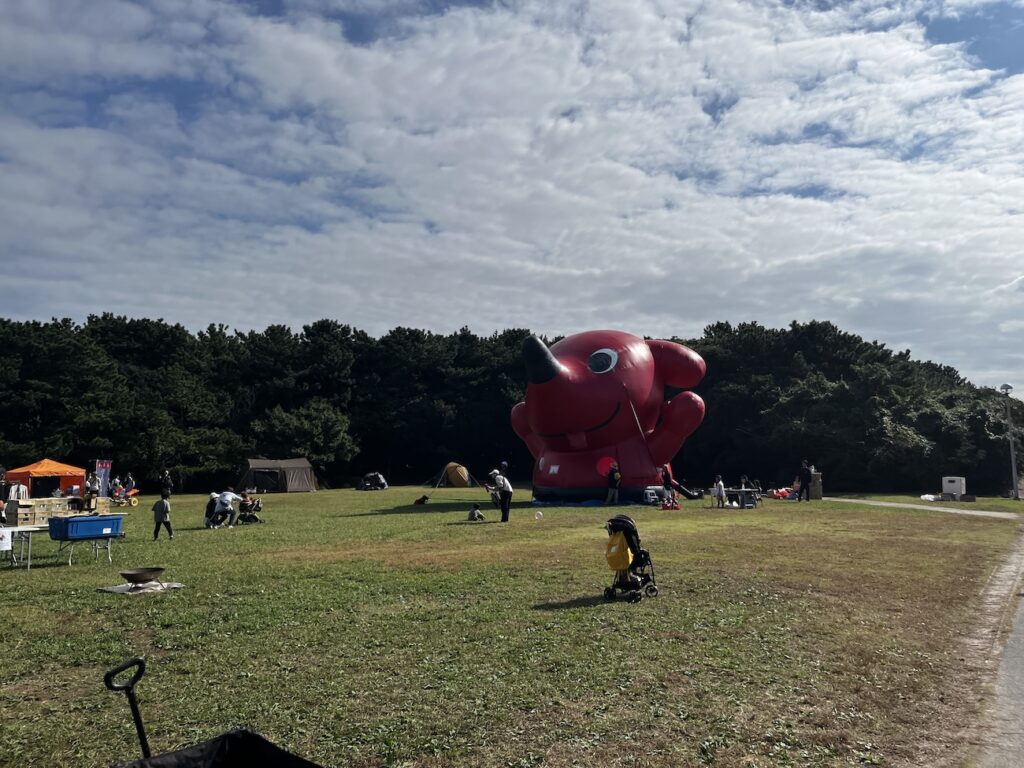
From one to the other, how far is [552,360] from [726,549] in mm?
12195

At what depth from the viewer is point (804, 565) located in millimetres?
12797

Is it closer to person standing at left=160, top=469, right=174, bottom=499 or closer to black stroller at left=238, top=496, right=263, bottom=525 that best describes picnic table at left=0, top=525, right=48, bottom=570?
person standing at left=160, top=469, right=174, bottom=499

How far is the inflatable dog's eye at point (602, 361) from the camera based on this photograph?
2706cm

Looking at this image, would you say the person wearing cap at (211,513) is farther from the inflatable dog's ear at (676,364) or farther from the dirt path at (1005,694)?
the dirt path at (1005,694)

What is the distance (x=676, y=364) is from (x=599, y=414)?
4.41 m

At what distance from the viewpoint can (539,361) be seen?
85.2 feet

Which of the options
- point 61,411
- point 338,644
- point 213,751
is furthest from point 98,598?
point 61,411

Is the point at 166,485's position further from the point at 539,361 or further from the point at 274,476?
the point at 274,476

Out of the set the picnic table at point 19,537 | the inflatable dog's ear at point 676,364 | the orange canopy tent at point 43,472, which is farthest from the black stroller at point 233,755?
the orange canopy tent at point 43,472

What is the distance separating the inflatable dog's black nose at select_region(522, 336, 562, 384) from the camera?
1021 inches

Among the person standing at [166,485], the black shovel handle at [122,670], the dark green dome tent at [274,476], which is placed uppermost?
the black shovel handle at [122,670]

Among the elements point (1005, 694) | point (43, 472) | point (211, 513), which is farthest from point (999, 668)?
point (43, 472)

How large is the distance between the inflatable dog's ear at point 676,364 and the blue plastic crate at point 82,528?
20401mm

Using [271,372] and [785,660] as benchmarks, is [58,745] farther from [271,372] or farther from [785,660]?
[271,372]
